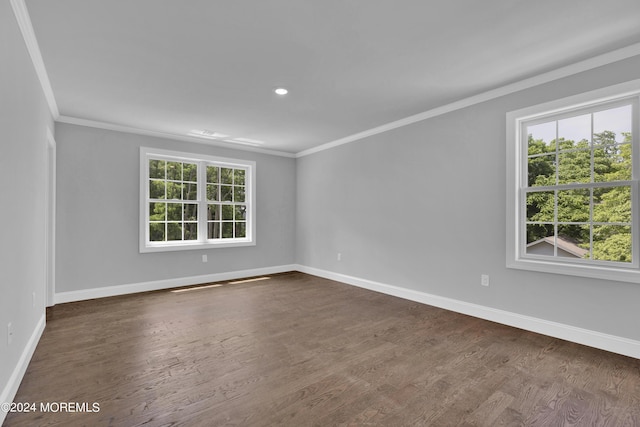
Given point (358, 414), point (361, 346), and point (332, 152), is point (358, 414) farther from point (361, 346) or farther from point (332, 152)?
point (332, 152)

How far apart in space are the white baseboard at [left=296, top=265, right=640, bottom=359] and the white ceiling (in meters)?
2.46

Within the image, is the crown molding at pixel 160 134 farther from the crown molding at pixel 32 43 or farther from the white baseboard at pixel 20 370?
the white baseboard at pixel 20 370

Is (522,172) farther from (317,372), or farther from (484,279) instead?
(317,372)

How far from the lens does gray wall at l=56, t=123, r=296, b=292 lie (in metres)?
4.21

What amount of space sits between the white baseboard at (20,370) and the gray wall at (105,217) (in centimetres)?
151

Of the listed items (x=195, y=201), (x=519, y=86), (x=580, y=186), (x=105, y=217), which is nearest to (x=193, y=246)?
(x=195, y=201)

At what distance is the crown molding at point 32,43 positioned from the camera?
1.99 metres

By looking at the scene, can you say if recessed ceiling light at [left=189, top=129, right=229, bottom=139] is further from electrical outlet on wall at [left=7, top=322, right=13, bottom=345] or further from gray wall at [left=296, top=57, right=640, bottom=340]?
electrical outlet on wall at [left=7, top=322, right=13, bottom=345]

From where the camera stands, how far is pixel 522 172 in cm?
329

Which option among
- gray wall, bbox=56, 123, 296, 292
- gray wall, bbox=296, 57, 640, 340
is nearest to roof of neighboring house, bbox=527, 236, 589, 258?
gray wall, bbox=296, 57, 640, 340

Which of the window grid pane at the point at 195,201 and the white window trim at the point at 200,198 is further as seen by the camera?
the window grid pane at the point at 195,201

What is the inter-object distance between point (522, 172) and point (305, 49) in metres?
2.59

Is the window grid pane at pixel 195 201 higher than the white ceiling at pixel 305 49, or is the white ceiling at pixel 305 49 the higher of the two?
the white ceiling at pixel 305 49

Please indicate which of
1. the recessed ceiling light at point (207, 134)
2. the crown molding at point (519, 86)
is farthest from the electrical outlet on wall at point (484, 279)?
the recessed ceiling light at point (207, 134)
